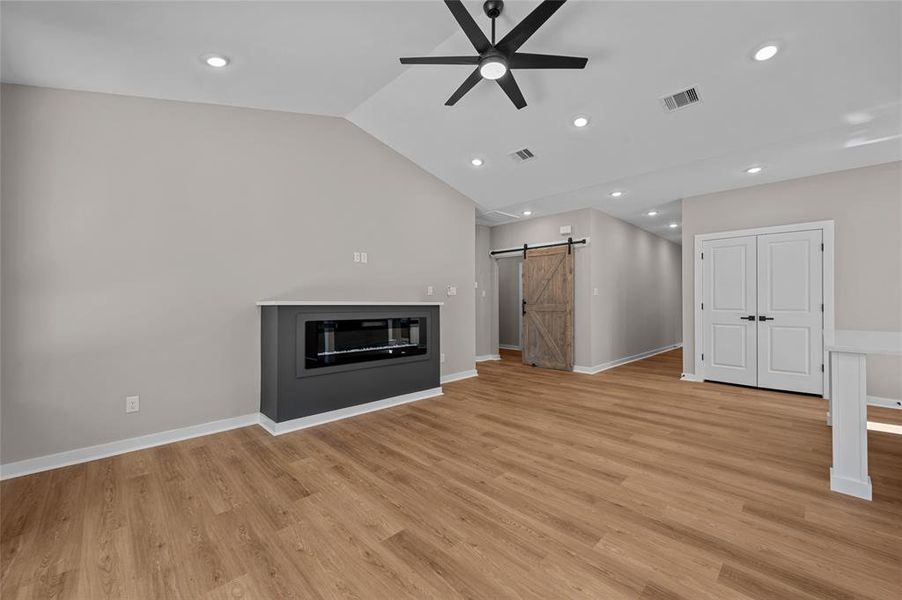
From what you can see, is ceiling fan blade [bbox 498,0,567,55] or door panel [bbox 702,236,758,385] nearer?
ceiling fan blade [bbox 498,0,567,55]

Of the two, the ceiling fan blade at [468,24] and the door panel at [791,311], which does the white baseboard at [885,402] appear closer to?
the door panel at [791,311]

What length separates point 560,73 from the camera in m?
3.23

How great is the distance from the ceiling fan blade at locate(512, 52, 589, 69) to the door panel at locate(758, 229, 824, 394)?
13.5 ft

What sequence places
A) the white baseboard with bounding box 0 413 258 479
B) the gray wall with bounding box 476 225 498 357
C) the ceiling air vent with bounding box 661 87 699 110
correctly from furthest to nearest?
the gray wall with bounding box 476 225 498 357 < the ceiling air vent with bounding box 661 87 699 110 < the white baseboard with bounding box 0 413 258 479

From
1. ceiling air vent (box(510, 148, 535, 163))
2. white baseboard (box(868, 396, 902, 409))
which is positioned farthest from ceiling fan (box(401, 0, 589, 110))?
white baseboard (box(868, 396, 902, 409))

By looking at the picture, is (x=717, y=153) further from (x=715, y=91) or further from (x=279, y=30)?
(x=279, y=30)

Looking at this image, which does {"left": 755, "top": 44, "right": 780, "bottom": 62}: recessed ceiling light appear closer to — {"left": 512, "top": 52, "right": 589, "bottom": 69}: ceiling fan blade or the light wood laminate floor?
{"left": 512, "top": 52, "right": 589, "bottom": 69}: ceiling fan blade

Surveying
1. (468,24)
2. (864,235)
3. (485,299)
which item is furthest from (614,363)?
(468,24)

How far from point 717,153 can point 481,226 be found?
13.7ft

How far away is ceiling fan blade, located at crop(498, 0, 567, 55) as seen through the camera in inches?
82.2

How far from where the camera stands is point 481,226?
750 cm

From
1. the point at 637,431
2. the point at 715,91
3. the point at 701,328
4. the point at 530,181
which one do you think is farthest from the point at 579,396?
the point at 715,91

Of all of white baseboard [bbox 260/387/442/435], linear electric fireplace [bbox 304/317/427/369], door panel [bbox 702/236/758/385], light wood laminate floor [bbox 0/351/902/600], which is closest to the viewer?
light wood laminate floor [bbox 0/351/902/600]

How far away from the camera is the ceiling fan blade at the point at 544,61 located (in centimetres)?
247
